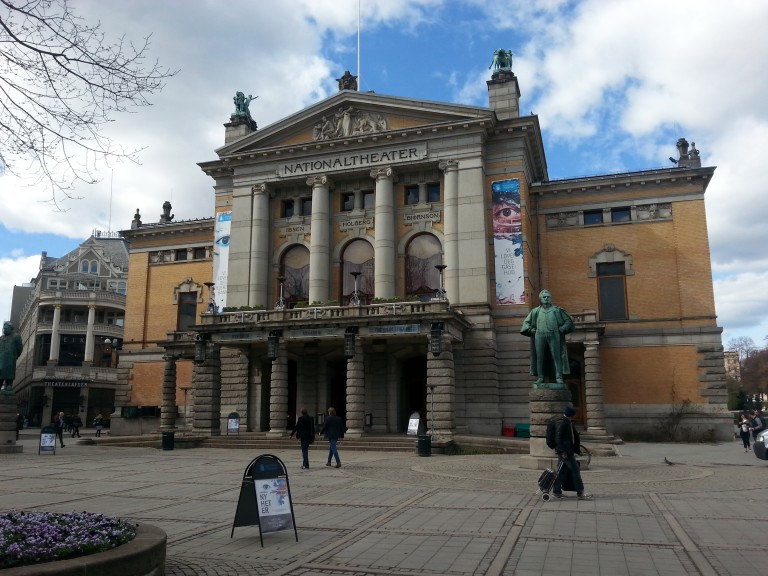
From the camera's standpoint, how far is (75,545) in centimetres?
679

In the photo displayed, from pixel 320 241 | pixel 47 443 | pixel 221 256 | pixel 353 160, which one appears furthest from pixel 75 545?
pixel 221 256

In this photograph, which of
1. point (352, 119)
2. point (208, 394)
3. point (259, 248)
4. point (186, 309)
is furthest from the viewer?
point (186, 309)

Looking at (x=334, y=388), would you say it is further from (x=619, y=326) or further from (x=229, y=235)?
(x=619, y=326)

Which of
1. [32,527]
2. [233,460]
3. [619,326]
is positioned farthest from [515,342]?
[32,527]

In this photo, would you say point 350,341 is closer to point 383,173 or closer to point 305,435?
point 383,173

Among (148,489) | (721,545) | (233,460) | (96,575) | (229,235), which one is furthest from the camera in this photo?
(229,235)

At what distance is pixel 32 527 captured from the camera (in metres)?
7.26

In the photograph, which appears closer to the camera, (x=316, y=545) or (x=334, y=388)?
(x=316, y=545)

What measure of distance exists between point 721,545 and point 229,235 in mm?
37222

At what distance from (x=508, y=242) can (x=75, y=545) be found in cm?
3258

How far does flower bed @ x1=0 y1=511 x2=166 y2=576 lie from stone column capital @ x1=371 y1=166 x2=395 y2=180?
32.7 m

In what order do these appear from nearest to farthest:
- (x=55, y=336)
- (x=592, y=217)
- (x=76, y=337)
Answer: (x=592, y=217)
(x=55, y=336)
(x=76, y=337)

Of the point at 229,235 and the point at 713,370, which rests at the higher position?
the point at 229,235

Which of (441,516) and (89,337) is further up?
(89,337)
